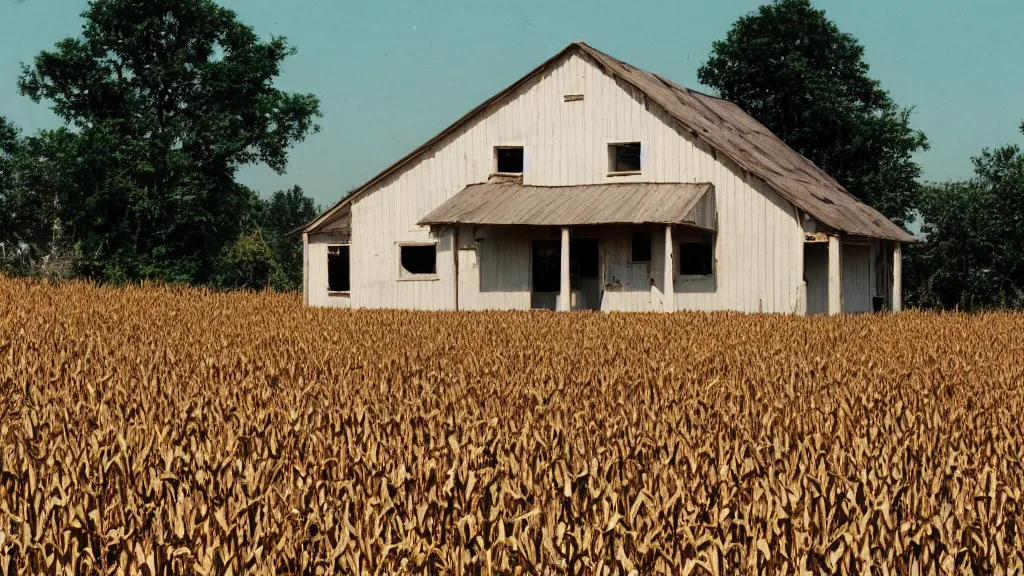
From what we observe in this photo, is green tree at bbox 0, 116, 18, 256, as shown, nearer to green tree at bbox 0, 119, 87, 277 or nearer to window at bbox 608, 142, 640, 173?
green tree at bbox 0, 119, 87, 277

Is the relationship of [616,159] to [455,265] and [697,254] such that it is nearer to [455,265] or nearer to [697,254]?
[697,254]

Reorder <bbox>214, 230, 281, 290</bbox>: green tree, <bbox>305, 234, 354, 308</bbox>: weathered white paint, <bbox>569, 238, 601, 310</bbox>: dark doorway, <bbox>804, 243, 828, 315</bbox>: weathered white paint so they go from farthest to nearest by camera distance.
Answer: <bbox>214, 230, 281, 290</bbox>: green tree
<bbox>305, 234, 354, 308</bbox>: weathered white paint
<bbox>804, 243, 828, 315</bbox>: weathered white paint
<bbox>569, 238, 601, 310</bbox>: dark doorway

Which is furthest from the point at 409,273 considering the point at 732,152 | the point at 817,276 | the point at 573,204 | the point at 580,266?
the point at 817,276

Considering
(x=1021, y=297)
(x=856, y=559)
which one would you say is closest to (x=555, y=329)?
(x=856, y=559)

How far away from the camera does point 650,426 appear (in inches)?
301

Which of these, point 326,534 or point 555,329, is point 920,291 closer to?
point 555,329

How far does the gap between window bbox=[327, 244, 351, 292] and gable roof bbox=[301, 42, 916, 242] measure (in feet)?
3.06

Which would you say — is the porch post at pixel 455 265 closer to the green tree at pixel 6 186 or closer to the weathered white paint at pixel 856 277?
the weathered white paint at pixel 856 277

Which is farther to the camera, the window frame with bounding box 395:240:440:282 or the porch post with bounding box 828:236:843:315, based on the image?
the window frame with bounding box 395:240:440:282

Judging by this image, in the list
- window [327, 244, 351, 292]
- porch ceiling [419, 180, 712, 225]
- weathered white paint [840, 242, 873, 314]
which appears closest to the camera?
porch ceiling [419, 180, 712, 225]

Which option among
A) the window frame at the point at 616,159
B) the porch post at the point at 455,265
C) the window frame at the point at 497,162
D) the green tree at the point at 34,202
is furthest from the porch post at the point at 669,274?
the green tree at the point at 34,202

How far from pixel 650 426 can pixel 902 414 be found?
8.99 feet

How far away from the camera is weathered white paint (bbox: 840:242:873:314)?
100 ft

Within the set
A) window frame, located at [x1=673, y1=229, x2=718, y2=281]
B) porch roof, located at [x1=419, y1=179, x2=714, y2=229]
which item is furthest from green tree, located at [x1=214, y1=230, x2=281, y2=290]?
window frame, located at [x1=673, y1=229, x2=718, y2=281]
